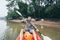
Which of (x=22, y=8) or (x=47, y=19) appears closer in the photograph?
(x=47, y=19)

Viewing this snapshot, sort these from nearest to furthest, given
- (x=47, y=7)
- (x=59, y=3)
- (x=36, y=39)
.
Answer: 1. (x=36, y=39)
2. (x=59, y=3)
3. (x=47, y=7)

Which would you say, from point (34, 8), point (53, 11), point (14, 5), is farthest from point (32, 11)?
point (14, 5)

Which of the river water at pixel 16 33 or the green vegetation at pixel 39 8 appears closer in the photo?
the river water at pixel 16 33

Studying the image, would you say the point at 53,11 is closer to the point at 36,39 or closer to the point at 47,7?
the point at 47,7

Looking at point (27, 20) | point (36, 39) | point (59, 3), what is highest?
point (27, 20)

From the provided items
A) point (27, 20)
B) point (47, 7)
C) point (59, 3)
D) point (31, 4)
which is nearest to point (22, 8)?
point (31, 4)

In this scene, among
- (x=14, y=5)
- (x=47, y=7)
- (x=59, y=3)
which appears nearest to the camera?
(x=59, y=3)

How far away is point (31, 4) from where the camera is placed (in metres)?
40.9

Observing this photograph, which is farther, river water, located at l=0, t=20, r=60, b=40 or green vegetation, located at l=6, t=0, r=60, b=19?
green vegetation, located at l=6, t=0, r=60, b=19

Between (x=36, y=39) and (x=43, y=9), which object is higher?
(x=36, y=39)

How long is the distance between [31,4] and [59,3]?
19.9 ft

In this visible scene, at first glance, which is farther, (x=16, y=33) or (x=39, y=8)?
(x=39, y=8)

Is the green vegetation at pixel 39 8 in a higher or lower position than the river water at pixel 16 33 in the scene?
lower

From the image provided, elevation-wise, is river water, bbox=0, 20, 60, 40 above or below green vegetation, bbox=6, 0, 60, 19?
above
